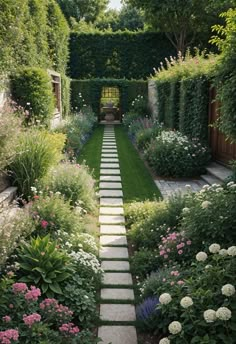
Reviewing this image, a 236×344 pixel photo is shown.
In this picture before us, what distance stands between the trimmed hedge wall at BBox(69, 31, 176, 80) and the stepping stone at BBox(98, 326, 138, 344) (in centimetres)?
2143

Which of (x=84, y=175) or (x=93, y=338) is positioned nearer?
(x=93, y=338)

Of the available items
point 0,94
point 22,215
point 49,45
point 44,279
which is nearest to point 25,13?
point 0,94

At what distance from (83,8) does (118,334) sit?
3723 centimetres

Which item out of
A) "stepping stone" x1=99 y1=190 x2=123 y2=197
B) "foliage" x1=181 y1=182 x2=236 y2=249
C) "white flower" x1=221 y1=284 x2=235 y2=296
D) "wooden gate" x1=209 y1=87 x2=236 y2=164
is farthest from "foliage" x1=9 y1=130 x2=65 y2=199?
"wooden gate" x1=209 y1=87 x2=236 y2=164

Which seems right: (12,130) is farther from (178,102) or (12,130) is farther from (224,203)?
(178,102)

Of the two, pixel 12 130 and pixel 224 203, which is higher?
pixel 12 130

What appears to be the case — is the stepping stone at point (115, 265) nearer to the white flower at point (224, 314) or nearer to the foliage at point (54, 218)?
the foliage at point (54, 218)

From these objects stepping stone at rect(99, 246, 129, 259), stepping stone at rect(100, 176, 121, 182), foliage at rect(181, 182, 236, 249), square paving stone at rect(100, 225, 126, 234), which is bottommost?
stepping stone at rect(99, 246, 129, 259)

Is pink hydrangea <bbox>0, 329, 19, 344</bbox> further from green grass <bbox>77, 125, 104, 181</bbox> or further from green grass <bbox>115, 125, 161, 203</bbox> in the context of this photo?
green grass <bbox>77, 125, 104, 181</bbox>

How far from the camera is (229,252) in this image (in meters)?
3.08

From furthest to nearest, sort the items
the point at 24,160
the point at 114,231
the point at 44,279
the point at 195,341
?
the point at 24,160
the point at 114,231
the point at 44,279
the point at 195,341

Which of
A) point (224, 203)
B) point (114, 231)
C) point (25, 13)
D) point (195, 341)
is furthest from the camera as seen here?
point (25, 13)

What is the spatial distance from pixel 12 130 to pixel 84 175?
49.8 inches

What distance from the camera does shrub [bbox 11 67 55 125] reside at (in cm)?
945
